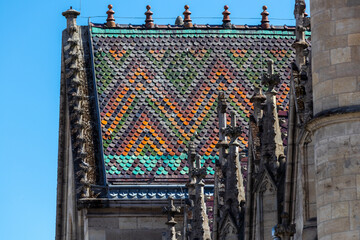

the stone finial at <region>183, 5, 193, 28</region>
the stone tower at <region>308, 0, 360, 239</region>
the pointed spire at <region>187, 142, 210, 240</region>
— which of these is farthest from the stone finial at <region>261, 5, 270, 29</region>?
the stone tower at <region>308, 0, 360, 239</region>

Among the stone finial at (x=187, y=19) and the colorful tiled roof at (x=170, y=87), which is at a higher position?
the stone finial at (x=187, y=19)

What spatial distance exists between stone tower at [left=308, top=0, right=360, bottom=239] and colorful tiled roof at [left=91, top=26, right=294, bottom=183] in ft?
55.7

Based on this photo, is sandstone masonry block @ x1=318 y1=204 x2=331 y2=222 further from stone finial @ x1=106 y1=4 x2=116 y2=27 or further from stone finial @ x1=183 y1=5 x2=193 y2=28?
stone finial @ x1=183 y1=5 x2=193 y2=28

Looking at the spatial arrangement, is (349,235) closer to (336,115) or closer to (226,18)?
(336,115)

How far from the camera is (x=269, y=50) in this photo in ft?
174

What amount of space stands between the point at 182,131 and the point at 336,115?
20668 millimetres

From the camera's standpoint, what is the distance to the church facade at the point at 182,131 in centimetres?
3741

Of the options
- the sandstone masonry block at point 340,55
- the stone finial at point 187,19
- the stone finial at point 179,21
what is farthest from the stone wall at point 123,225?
the sandstone masonry block at point 340,55

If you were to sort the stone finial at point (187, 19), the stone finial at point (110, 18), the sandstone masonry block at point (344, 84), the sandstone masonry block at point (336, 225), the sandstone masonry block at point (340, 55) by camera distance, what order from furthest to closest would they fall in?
the stone finial at point (187, 19) → the stone finial at point (110, 18) → the sandstone masonry block at point (340, 55) → the sandstone masonry block at point (344, 84) → the sandstone masonry block at point (336, 225)

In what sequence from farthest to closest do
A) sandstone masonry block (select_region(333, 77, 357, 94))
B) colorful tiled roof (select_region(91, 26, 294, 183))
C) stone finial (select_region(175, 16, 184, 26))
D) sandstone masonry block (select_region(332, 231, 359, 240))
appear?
stone finial (select_region(175, 16, 184, 26)) < colorful tiled roof (select_region(91, 26, 294, 183)) < sandstone masonry block (select_region(333, 77, 357, 94)) < sandstone masonry block (select_region(332, 231, 359, 240))

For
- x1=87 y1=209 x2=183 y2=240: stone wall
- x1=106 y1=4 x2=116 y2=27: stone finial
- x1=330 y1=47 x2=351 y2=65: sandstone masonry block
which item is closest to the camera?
x1=330 y1=47 x2=351 y2=65: sandstone masonry block

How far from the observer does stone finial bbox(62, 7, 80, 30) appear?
5312 cm

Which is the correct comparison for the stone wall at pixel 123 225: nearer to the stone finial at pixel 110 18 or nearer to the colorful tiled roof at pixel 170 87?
the colorful tiled roof at pixel 170 87

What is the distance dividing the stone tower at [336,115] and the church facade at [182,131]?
121 inches
